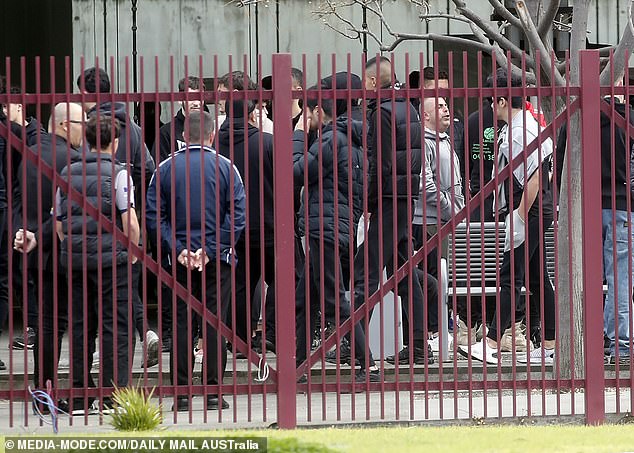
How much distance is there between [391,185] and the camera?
32.6ft

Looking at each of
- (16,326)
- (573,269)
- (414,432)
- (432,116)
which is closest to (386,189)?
(432,116)

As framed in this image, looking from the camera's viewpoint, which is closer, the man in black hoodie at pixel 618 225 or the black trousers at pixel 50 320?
the black trousers at pixel 50 320

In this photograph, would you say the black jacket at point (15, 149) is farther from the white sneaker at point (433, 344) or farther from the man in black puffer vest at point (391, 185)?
the white sneaker at point (433, 344)

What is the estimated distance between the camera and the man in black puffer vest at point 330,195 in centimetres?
895

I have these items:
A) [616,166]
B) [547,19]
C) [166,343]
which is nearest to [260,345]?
[166,343]

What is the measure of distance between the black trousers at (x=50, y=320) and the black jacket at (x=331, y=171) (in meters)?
1.56

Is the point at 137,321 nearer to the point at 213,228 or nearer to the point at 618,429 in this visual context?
the point at 213,228

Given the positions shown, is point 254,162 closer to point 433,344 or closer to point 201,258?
point 201,258

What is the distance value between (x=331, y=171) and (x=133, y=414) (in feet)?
6.76

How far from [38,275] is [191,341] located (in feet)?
3.32

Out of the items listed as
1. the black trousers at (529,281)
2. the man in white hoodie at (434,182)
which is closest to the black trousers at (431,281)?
the man in white hoodie at (434,182)

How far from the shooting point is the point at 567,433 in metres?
8.24

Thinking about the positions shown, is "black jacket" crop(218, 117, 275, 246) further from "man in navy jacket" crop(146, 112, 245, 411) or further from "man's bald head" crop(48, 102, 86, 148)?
"man's bald head" crop(48, 102, 86, 148)

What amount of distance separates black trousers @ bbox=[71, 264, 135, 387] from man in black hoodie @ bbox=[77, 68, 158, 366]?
0.32ft
